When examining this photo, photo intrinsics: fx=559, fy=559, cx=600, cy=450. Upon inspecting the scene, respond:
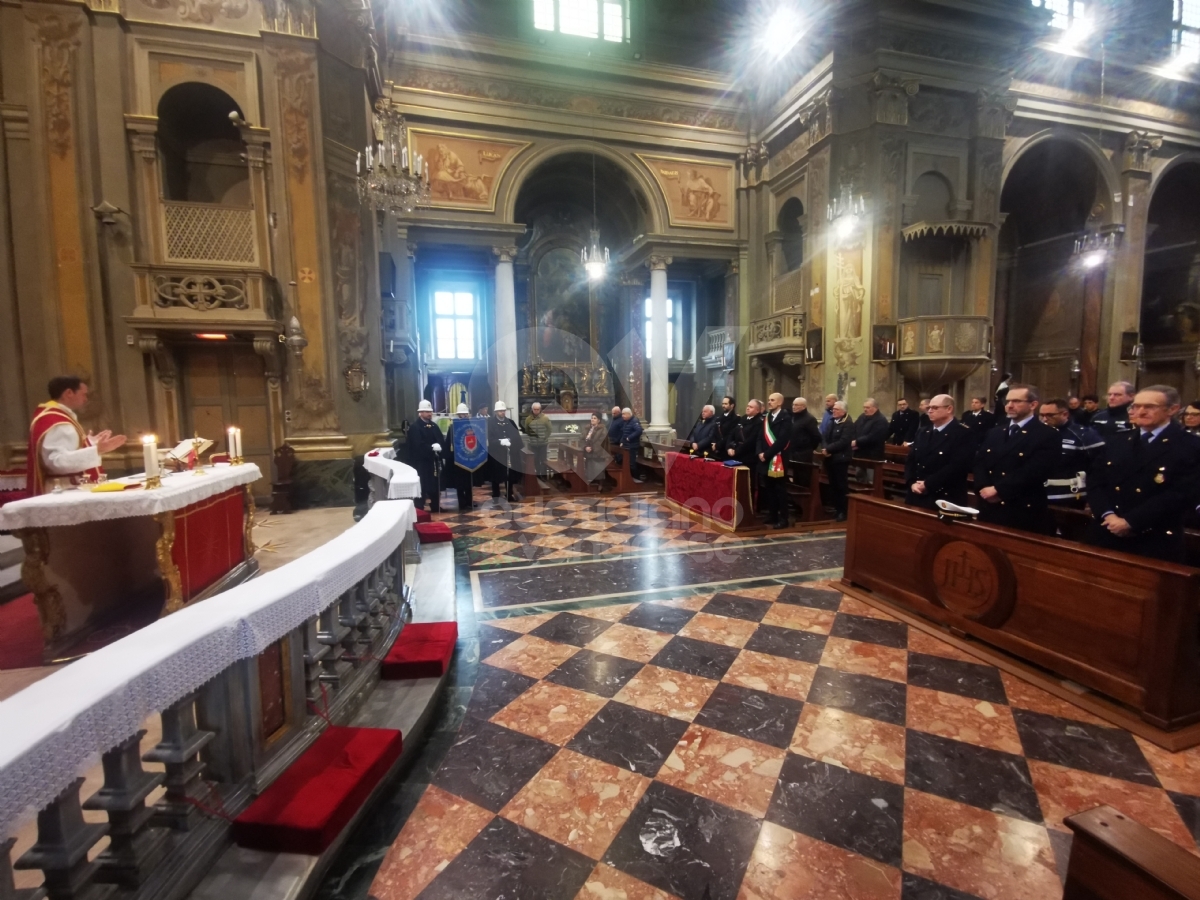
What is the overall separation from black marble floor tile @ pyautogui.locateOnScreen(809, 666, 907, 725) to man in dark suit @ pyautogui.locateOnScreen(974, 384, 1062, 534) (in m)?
1.69

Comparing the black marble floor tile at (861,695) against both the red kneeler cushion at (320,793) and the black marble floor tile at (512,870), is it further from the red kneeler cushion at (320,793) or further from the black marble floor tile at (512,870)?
the red kneeler cushion at (320,793)

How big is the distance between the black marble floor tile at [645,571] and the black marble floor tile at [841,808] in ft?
8.36

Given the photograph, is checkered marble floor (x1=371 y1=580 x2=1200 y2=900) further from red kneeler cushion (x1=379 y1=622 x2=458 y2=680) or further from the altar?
the altar

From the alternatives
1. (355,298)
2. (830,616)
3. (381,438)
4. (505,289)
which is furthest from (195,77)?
(830,616)

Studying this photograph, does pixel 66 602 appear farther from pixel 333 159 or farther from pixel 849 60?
pixel 849 60

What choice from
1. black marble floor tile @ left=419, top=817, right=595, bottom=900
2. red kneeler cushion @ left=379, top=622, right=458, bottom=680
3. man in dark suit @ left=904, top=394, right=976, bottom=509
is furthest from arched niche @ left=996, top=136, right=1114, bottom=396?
black marble floor tile @ left=419, top=817, right=595, bottom=900

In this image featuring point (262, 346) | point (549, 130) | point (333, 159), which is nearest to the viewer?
point (262, 346)

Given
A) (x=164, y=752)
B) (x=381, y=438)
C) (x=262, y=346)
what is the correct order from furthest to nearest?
(x=381, y=438), (x=262, y=346), (x=164, y=752)

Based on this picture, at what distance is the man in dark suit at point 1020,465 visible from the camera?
3.88 m

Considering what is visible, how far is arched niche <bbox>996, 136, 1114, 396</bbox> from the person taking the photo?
14219 mm

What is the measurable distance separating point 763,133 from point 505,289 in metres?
7.60

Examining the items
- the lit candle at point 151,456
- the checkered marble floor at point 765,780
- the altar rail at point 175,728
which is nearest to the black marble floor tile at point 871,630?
the checkered marble floor at point 765,780

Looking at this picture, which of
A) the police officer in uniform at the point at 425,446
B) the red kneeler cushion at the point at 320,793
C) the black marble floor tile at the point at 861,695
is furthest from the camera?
the police officer in uniform at the point at 425,446

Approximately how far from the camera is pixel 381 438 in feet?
29.3
